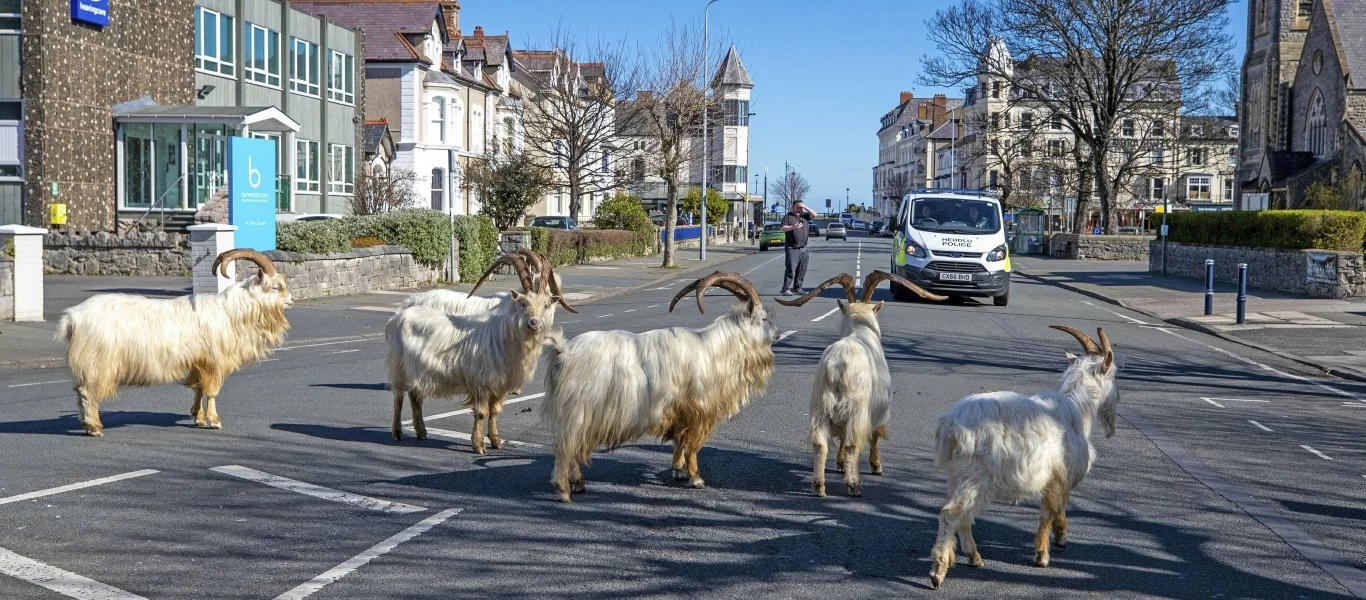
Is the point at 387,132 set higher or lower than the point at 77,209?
higher

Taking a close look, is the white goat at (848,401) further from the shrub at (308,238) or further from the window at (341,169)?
the window at (341,169)

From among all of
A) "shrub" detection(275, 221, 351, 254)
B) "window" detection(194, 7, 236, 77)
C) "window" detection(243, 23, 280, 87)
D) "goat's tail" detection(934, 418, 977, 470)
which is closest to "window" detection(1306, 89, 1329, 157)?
"window" detection(243, 23, 280, 87)

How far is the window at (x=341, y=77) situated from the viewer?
159 ft

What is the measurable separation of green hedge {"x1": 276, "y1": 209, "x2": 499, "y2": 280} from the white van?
1071 cm

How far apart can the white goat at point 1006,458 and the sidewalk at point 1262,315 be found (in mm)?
10069

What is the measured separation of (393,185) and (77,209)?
43.6 feet

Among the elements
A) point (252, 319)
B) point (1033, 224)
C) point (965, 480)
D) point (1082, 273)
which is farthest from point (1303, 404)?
point (1033, 224)

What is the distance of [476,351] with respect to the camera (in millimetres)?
8953

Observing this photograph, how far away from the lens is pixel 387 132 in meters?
54.8

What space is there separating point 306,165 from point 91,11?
13710mm

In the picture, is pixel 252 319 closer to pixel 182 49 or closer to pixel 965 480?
pixel 965 480

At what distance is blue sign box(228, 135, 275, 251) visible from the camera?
23.1 metres

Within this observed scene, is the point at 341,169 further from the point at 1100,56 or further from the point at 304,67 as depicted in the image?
the point at 1100,56

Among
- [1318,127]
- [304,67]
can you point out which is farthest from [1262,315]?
[1318,127]
